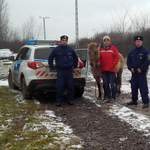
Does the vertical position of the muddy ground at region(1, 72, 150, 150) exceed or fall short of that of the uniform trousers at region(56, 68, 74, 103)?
it falls short

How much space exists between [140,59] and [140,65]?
0.15 meters

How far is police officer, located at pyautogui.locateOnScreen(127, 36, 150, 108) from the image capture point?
18.9 feet

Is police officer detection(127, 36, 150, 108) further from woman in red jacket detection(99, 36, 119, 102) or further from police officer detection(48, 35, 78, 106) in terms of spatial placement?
police officer detection(48, 35, 78, 106)

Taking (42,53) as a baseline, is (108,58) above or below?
below

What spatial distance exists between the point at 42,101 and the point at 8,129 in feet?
8.54

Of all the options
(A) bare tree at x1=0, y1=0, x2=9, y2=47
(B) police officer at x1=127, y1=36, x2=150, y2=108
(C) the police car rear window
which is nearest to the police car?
(C) the police car rear window

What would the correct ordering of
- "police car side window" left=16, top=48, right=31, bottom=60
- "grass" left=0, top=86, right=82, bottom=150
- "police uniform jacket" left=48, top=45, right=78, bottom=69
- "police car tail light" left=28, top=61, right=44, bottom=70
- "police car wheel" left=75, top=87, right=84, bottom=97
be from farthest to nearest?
1. "police car wheel" left=75, top=87, right=84, bottom=97
2. "police car side window" left=16, top=48, right=31, bottom=60
3. "police car tail light" left=28, top=61, right=44, bottom=70
4. "police uniform jacket" left=48, top=45, right=78, bottom=69
5. "grass" left=0, top=86, right=82, bottom=150

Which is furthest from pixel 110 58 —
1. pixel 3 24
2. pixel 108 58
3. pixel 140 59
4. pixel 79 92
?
pixel 3 24

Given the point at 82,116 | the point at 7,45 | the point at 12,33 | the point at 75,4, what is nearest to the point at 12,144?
the point at 82,116

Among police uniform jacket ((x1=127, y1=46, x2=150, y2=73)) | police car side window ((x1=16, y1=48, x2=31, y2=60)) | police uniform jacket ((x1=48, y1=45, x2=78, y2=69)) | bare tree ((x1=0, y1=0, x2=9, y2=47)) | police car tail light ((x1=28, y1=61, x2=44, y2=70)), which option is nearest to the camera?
police uniform jacket ((x1=127, y1=46, x2=150, y2=73))

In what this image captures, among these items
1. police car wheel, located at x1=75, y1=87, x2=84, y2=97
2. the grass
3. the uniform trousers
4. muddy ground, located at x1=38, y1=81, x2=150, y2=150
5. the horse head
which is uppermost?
the horse head

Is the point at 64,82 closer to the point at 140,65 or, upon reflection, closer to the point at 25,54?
the point at 25,54

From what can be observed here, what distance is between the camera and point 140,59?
5.85m

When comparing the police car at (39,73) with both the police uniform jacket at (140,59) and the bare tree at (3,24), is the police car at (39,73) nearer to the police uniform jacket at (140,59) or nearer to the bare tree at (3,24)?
the police uniform jacket at (140,59)
